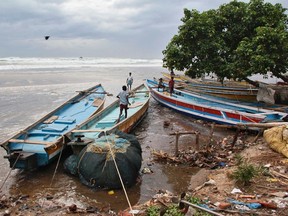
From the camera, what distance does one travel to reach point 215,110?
13688 mm

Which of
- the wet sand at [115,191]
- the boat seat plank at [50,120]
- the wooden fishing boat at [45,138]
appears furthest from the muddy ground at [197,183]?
the boat seat plank at [50,120]

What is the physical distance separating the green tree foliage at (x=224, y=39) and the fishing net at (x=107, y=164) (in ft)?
25.1

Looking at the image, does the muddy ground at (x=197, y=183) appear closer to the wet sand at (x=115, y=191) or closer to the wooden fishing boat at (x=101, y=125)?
the wet sand at (x=115, y=191)

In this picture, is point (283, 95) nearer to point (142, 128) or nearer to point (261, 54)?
point (261, 54)

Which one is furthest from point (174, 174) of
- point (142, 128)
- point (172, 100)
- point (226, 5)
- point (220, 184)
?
point (226, 5)

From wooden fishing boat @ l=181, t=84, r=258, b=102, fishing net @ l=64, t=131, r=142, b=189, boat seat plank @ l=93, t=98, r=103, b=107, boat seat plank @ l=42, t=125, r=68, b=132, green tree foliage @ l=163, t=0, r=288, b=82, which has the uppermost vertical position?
green tree foliage @ l=163, t=0, r=288, b=82

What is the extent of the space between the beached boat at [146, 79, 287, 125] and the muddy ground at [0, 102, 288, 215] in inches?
33.4

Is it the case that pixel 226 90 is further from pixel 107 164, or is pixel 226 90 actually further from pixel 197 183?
pixel 107 164

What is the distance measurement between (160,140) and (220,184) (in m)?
5.12

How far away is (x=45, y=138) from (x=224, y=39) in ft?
34.6

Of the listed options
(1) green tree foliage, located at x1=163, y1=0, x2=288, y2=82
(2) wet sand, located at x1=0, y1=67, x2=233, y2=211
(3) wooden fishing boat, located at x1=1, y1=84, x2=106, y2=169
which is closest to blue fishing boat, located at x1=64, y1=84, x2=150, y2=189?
(2) wet sand, located at x1=0, y1=67, x2=233, y2=211

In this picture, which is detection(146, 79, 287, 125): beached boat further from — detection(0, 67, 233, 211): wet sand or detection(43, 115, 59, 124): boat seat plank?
detection(43, 115, 59, 124): boat seat plank

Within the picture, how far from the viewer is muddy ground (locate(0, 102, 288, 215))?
19.4ft

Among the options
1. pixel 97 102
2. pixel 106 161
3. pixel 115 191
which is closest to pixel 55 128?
pixel 106 161
